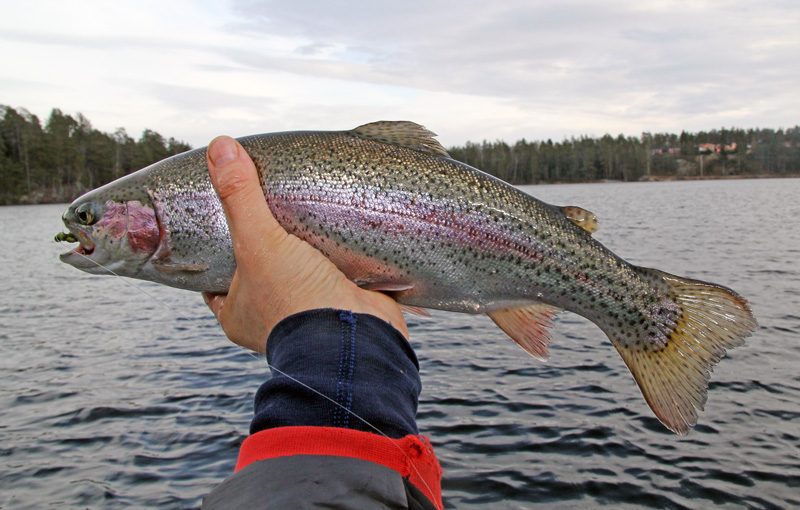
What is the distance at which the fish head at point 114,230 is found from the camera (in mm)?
3330

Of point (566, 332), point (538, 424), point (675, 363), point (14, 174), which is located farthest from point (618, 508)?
point (14, 174)

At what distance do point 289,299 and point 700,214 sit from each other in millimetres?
60017

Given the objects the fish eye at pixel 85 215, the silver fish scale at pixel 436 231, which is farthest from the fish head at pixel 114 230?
the silver fish scale at pixel 436 231

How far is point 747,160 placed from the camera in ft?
580

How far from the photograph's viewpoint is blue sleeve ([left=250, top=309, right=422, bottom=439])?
174 cm

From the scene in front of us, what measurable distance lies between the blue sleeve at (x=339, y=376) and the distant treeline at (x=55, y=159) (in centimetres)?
10659

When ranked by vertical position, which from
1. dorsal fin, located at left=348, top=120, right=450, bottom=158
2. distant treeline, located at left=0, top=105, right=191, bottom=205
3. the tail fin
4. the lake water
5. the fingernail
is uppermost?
distant treeline, located at left=0, top=105, right=191, bottom=205

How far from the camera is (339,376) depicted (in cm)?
183

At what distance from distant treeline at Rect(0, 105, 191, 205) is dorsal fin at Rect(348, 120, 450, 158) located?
4148 inches

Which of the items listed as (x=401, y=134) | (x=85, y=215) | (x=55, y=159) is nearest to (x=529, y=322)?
(x=401, y=134)

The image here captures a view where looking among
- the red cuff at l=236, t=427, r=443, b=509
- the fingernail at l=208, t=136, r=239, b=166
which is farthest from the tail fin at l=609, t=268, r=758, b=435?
the fingernail at l=208, t=136, r=239, b=166

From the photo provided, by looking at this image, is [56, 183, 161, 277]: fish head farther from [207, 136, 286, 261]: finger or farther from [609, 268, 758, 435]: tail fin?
[609, 268, 758, 435]: tail fin

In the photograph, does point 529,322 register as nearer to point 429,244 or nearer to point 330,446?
point 429,244

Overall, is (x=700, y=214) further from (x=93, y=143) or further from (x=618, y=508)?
(x=93, y=143)
